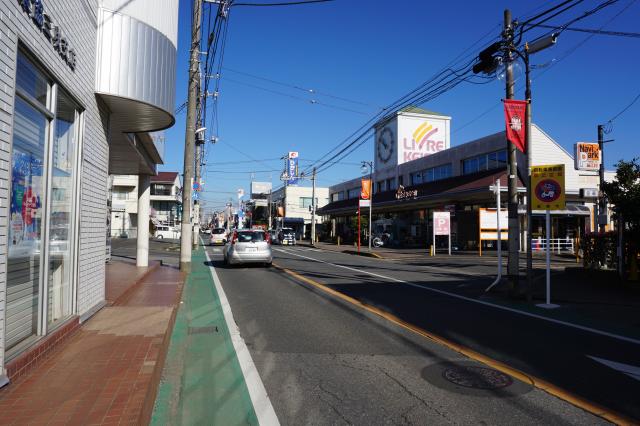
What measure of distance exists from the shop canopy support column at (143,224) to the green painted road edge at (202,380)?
8.67 meters

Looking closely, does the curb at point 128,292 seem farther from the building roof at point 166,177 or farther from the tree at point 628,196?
the building roof at point 166,177

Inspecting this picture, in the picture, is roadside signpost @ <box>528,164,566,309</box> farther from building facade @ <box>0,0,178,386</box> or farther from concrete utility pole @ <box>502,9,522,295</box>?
building facade @ <box>0,0,178,386</box>

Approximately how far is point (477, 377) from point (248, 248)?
14.3 m

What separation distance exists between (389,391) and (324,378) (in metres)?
0.79

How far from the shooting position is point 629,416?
4246 millimetres

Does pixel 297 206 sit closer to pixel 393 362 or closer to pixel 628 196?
pixel 628 196

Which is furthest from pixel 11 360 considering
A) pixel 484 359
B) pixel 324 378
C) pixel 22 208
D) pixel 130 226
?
pixel 130 226


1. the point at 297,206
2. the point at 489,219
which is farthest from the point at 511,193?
the point at 297,206

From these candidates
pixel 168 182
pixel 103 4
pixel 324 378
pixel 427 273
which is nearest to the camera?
pixel 324 378

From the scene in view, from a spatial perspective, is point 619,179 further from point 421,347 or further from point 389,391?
point 389,391

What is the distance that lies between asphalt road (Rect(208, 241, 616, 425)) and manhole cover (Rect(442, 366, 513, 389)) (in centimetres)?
1

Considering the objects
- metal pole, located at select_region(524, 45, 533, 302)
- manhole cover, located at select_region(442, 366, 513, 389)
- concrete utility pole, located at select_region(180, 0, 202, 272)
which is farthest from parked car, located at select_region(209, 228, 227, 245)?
manhole cover, located at select_region(442, 366, 513, 389)

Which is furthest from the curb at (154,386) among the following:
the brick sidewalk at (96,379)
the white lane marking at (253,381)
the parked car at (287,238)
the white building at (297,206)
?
the white building at (297,206)

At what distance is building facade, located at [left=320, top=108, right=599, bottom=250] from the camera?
2986cm
